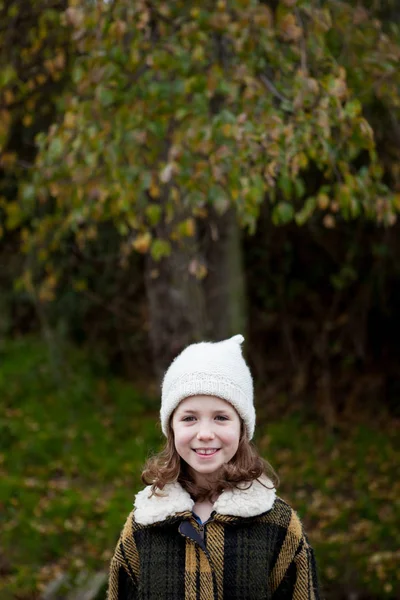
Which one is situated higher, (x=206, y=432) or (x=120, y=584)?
(x=206, y=432)

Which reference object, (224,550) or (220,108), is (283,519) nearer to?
(224,550)

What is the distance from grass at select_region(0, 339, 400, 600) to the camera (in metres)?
4.88

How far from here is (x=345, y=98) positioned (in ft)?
11.6

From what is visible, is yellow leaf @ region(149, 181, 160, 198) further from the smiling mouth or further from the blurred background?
the smiling mouth

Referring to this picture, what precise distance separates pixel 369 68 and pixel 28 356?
546 cm

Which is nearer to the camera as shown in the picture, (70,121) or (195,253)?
(70,121)

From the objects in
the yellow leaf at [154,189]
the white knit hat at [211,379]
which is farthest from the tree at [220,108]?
the white knit hat at [211,379]

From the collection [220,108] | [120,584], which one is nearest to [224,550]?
[120,584]

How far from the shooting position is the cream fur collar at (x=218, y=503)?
6.51 ft

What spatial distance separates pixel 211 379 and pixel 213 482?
28 centimetres

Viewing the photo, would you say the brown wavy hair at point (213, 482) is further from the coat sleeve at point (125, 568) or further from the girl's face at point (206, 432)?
the coat sleeve at point (125, 568)

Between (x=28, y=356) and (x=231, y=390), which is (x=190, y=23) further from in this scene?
(x=28, y=356)

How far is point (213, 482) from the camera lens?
208 centimetres

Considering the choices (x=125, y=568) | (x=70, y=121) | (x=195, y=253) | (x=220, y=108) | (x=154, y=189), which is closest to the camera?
(x=125, y=568)
